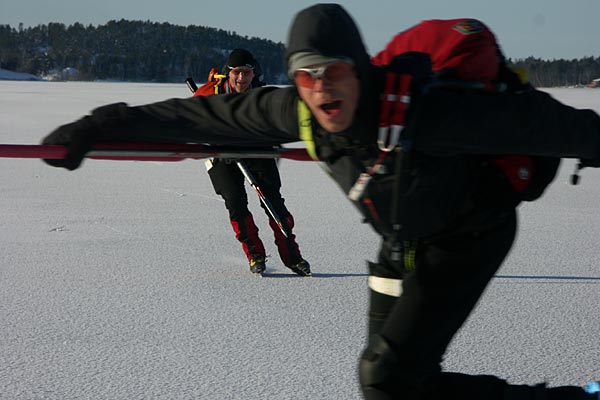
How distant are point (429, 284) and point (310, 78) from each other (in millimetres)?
611

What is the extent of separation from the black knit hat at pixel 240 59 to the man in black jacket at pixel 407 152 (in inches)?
106

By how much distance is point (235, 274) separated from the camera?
5.03 metres

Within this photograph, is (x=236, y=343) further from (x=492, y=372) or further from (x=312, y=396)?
(x=492, y=372)

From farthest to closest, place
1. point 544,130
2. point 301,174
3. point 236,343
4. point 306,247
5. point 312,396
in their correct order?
point 301,174 → point 306,247 → point 236,343 → point 312,396 → point 544,130

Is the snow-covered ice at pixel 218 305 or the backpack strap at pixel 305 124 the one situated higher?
the backpack strap at pixel 305 124

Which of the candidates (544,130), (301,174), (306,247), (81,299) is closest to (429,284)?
(544,130)

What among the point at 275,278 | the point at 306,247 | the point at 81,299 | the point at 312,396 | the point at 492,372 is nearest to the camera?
the point at 312,396

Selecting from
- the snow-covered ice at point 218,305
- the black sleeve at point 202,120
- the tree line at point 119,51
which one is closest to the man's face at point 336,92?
the black sleeve at point 202,120

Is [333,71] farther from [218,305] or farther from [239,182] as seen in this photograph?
[239,182]

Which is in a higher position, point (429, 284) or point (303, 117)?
point (303, 117)

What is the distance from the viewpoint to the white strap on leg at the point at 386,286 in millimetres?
2396

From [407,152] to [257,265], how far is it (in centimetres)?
307

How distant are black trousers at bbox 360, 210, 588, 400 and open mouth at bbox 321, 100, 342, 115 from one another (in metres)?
0.49

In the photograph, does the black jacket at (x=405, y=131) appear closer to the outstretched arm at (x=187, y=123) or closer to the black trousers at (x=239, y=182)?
the outstretched arm at (x=187, y=123)
